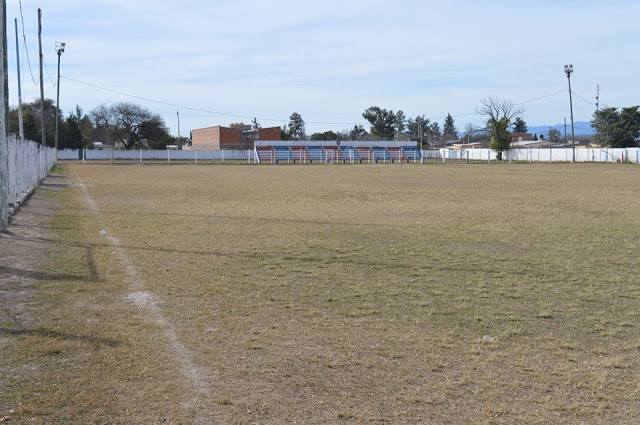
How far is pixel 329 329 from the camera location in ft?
20.9

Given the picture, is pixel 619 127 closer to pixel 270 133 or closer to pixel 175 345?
pixel 270 133

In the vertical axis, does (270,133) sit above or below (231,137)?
above

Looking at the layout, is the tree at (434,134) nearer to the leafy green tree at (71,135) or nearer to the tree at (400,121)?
the tree at (400,121)

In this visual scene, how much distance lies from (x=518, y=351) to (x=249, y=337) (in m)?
2.43

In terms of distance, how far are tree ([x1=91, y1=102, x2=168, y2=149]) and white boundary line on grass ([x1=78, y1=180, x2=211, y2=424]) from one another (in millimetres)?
102125

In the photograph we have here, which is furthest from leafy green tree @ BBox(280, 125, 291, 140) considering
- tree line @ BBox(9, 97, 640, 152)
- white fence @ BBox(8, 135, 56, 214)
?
white fence @ BBox(8, 135, 56, 214)

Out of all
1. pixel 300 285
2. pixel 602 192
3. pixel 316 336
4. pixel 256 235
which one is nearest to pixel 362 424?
pixel 316 336

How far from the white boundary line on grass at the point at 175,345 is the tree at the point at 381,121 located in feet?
431

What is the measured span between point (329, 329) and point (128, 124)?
108m

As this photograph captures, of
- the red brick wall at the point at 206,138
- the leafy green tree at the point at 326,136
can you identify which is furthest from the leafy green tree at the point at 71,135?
the leafy green tree at the point at 326,136

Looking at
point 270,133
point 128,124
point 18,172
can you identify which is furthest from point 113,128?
point 18,172

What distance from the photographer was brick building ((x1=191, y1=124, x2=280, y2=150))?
111312 mm

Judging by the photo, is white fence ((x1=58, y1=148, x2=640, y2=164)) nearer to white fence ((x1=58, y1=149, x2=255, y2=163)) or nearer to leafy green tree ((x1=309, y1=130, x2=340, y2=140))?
white fence ((x1=58, y1=149, x2=255, y2=163))

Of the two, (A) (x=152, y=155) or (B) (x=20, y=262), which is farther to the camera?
(A) (x=152, y=155)
